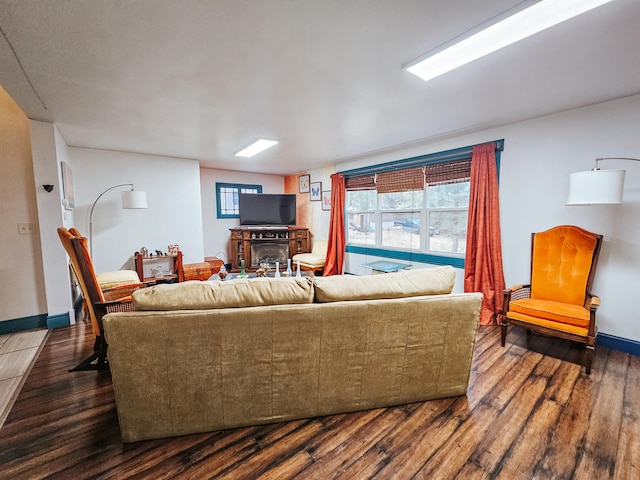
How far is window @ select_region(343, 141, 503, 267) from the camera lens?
375 centimetres

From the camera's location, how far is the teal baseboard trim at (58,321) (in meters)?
3.07

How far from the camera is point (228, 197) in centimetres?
618

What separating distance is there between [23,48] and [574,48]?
3.40m

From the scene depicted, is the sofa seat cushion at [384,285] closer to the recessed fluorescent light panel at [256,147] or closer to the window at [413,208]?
the window at [413,208]

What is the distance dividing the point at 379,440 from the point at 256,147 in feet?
12.6

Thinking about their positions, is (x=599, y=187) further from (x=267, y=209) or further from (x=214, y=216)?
(x=214, y=216)

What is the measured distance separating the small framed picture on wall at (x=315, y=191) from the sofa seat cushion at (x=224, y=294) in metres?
4.50

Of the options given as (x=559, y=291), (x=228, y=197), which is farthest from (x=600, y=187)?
(x=228, y=197)

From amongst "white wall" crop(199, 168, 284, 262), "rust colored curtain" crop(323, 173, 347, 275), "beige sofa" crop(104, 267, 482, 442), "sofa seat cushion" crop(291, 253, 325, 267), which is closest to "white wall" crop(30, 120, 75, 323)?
"beige sofa" crop(104, 267, 482, 442)

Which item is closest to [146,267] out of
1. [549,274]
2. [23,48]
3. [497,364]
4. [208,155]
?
[208,155]

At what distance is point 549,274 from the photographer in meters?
2.75

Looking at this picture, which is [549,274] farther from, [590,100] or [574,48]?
[574,48]

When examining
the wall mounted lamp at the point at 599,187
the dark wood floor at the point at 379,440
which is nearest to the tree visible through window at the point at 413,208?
the wall mounted lamp at the point at 599,187

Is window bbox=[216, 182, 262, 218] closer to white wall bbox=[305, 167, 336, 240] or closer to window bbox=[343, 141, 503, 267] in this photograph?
white wall bbox=[305, 167, 336, 240]
